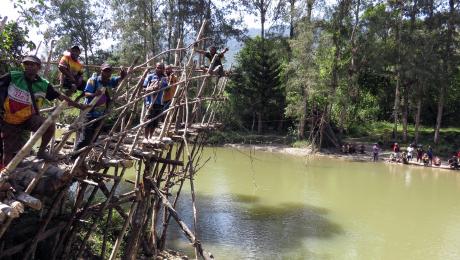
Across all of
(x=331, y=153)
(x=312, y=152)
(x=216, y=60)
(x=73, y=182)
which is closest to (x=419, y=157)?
(x=331, y=153)

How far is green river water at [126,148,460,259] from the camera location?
11.0 m

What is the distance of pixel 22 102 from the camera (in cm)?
415

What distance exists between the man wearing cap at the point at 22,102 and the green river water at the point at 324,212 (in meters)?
6.34

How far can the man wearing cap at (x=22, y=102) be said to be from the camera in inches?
161

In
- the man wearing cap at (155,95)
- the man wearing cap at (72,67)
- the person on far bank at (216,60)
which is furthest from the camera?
the person on far bank at (216,60)

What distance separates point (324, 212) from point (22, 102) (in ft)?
38.4

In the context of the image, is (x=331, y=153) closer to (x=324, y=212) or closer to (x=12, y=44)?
(x=324, y=212)

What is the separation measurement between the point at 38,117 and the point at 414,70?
24888 millimetres

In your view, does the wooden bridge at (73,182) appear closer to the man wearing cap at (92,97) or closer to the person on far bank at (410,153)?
the man wearing cap at (92,97)

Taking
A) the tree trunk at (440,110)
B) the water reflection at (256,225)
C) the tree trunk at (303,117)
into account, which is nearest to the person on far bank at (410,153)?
the tree trunk at (440,110)

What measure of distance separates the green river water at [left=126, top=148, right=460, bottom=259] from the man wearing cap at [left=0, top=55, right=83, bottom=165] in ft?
20.8

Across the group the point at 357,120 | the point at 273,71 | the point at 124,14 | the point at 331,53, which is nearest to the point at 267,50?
the point at 273,71

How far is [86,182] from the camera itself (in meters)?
5.13

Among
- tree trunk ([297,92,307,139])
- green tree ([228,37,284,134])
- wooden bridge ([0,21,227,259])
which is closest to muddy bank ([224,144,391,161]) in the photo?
tree trunk ([297,92,307,139])
